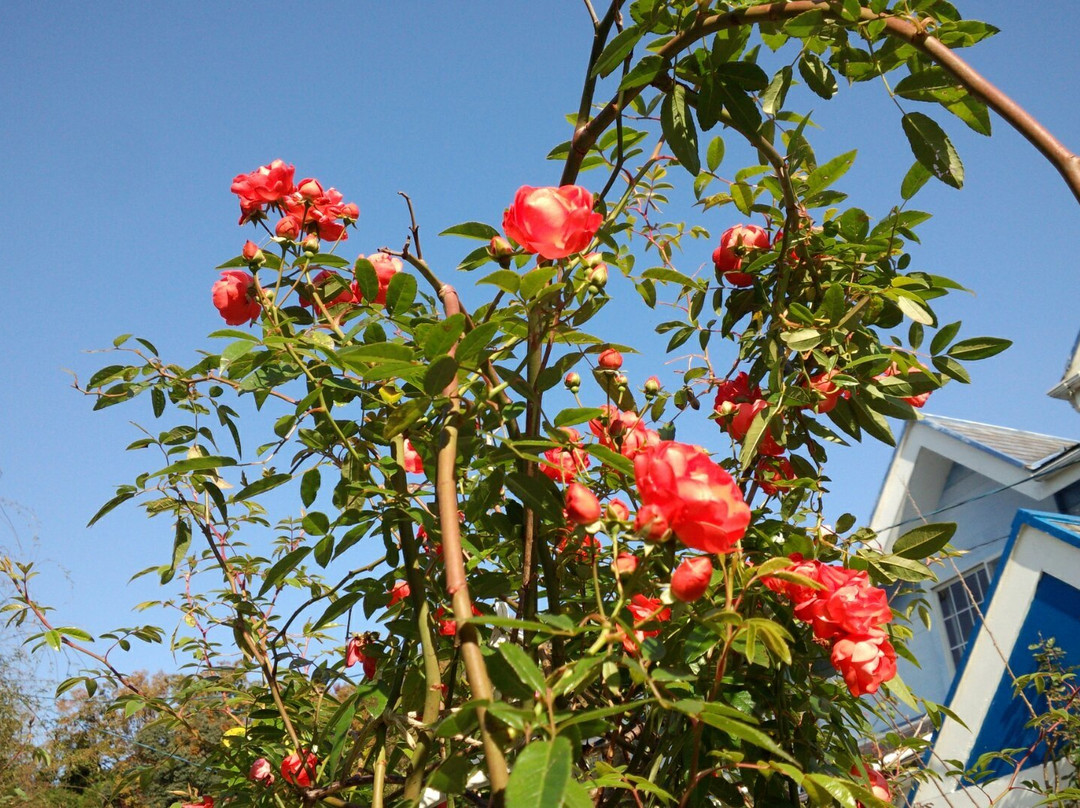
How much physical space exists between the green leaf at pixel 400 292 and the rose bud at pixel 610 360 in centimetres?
30

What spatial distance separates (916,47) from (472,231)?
577 mm

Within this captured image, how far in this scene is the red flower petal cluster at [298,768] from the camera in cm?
133

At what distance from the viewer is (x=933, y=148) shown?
104 cm

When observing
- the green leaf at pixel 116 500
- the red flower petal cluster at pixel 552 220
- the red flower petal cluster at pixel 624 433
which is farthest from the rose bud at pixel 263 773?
the red flower petal cluster at pixel 552 220

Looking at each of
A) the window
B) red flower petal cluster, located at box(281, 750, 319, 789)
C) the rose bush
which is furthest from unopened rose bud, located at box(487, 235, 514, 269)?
the window

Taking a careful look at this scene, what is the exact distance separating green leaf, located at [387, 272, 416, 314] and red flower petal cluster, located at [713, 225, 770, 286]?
0.57 m

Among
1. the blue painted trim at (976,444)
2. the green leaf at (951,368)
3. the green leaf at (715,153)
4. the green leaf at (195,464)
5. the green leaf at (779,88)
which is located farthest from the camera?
the blue painted trim at (976,444)

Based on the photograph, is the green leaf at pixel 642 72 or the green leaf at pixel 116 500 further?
the green leaf at pixel 116 500

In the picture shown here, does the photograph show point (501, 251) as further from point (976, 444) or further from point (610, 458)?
point (976, 444)

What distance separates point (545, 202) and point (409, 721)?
606 mm

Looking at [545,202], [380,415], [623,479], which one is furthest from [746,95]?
[380,415]

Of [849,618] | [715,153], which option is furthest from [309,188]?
[849,618]

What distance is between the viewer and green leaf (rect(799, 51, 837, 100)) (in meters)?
1.20

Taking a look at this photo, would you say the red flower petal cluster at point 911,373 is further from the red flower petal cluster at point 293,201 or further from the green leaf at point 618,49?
the red flower petal cluster at point 293,201
